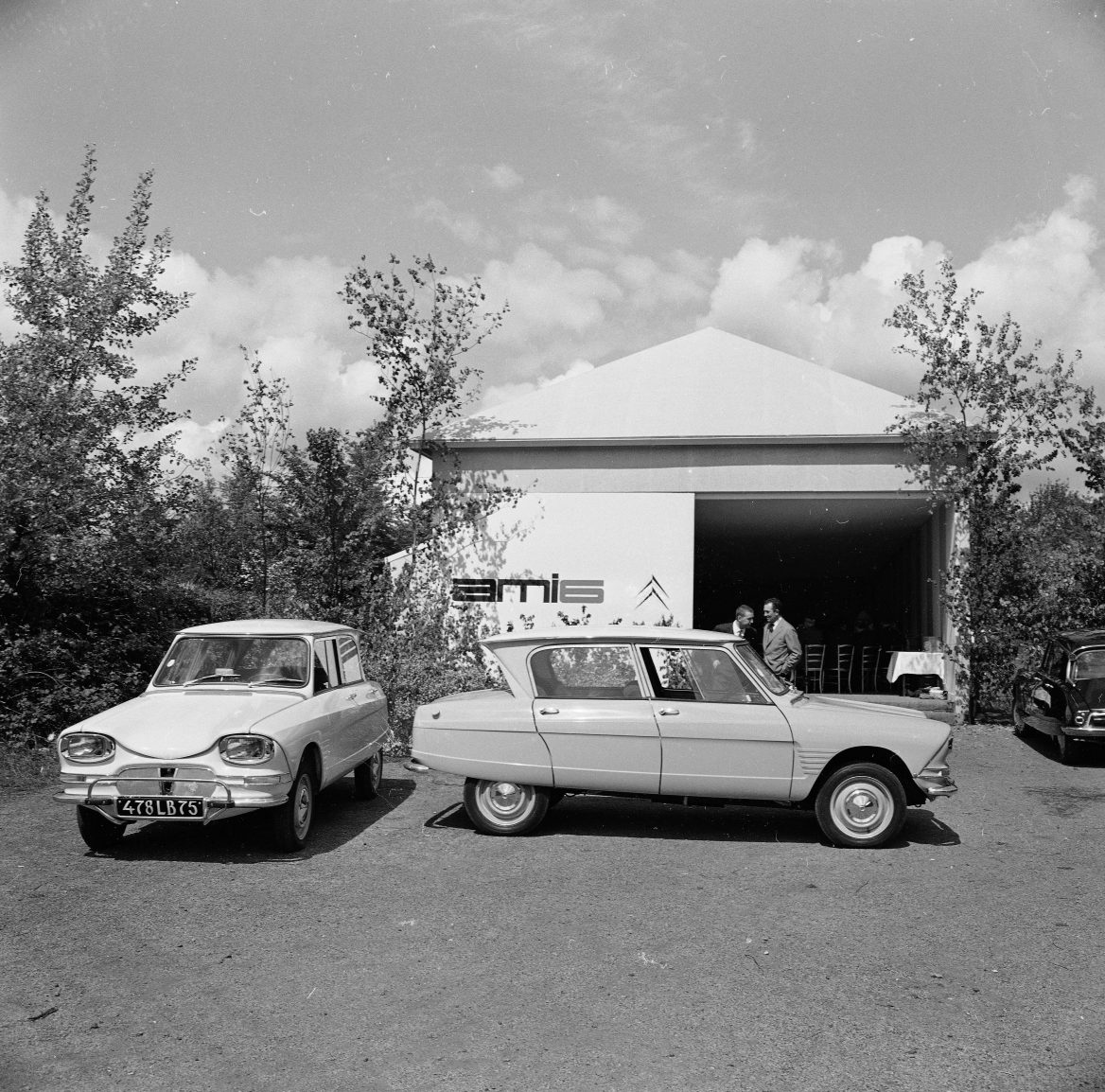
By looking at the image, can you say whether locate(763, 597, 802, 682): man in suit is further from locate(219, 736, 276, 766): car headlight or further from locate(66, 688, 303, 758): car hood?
locate(219, 736, 276, 766): car headlight

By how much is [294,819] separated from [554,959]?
2.72 metres

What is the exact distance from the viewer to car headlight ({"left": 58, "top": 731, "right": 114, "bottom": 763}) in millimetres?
6852

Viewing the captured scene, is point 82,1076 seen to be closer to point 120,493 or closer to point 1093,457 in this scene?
point 120,493

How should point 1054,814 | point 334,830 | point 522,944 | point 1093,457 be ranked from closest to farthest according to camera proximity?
point 522,944 < point 334,830 < point 1054,814 < point 1093,457

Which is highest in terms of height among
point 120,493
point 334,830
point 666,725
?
point 120,493

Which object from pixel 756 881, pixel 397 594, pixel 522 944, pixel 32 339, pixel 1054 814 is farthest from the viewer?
pixel 397 594

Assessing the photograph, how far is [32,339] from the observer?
475 inches

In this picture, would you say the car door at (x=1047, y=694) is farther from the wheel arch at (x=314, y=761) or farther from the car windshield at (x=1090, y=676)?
the wheel arch at (x=314, y=761)

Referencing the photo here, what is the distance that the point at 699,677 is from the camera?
7.59 m

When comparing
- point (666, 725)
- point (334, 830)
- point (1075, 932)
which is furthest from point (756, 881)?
point (334, 830)

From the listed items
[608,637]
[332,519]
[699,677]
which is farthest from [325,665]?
[332,519]

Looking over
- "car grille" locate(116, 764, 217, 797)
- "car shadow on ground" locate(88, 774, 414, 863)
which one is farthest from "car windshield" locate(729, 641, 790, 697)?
"car grille" locate(116, 764, 217, 797)

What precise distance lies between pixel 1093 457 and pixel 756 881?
1202cm

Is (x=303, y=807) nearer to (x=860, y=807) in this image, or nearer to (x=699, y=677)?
(x=699, y=677)
